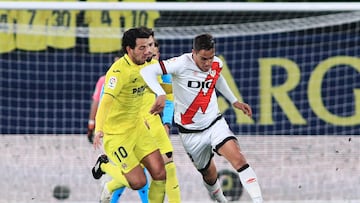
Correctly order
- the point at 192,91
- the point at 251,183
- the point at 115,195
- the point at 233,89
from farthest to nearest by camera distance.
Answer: the point at 233,89 → the point at 115,195 → the point at 192,91 → the point at 251,183

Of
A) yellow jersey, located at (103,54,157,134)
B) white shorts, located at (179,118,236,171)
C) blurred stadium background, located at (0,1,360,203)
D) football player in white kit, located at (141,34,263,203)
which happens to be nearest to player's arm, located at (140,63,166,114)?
football player in white kit, located at (141,34,263,203)

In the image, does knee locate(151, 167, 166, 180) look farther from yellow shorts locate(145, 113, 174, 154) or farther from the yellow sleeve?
the yellow sleeve

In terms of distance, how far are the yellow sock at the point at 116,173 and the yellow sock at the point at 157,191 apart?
27cm

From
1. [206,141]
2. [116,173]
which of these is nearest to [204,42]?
[206,141]

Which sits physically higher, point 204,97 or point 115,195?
point 204,97

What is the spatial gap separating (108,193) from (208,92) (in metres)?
1.41

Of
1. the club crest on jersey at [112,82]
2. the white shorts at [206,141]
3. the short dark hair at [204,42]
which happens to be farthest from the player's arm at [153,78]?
the white shorts at [206,141]

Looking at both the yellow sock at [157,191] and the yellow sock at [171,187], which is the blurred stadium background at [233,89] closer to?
the yellow sock at [171,187]

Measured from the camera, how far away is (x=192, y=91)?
330 inches

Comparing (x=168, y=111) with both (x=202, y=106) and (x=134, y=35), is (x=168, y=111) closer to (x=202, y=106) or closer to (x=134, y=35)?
(x=202, y=106)

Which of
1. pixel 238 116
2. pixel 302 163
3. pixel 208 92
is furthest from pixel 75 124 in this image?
pixel 208 92

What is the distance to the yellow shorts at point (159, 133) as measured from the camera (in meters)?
8.55

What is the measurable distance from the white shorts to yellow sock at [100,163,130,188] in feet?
1.99

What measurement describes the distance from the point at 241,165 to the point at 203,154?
0.62 m
